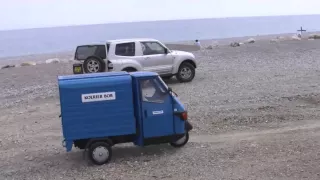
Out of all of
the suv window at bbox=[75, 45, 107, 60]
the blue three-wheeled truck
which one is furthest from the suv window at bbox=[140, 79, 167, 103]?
the suv window at bbox=[75, 45, 107, 60]

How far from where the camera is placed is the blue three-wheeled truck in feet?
28.0

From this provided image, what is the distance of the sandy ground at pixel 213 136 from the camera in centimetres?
827

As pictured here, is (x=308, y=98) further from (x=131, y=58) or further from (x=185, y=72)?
(x=131, y=58)

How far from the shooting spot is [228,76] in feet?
61.3

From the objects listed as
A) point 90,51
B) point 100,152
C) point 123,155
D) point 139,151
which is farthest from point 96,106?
point 90,51

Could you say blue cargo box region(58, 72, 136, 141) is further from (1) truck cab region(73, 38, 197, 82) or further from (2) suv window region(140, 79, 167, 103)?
(1) truck cab region(73, 38, 197, 82)

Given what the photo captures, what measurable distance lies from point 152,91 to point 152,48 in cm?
845

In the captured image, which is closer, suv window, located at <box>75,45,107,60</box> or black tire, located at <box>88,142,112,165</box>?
black tire, located at <box>88,142,112,165</box>

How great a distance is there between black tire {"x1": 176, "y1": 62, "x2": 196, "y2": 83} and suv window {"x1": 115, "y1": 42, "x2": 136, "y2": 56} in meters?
2.02

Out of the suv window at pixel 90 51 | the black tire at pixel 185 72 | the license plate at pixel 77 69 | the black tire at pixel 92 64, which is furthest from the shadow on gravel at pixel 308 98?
the license plate at pixel 77 69

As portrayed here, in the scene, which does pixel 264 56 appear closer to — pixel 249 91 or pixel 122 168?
pixel 249 91

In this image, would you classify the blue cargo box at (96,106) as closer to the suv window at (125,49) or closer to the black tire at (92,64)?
the black tire at (92,64)

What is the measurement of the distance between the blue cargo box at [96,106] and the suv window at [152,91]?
282 millimetres

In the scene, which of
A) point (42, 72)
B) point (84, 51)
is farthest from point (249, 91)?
point (42, 72)
